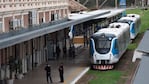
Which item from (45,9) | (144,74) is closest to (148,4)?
(45,9)

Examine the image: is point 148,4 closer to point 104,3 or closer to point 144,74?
point 104,3

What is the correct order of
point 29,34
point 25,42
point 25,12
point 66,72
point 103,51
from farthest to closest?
point 25,12
point 103,51
point 66,72
point 25,42
point 29,34

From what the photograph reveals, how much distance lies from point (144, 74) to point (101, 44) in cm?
2095

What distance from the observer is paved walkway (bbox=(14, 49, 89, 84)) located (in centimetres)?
2067

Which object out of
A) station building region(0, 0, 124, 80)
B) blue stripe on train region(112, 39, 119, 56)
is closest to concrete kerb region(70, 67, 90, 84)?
blue stripe on train region(112, 39, 119, 56)

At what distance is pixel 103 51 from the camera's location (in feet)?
80.9

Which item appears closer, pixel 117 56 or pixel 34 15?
pixel 117 56

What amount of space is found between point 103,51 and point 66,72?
2805 mm

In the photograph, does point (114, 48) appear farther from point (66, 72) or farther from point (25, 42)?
point (25, 42)

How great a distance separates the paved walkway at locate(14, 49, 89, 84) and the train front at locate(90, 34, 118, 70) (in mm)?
897

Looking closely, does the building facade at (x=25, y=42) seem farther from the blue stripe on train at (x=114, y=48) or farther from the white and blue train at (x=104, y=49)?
the blue stripe on train at (x=114, y=48)

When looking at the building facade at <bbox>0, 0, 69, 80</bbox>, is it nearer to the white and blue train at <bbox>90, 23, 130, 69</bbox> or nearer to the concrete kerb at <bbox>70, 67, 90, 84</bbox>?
the concrete kerb at <bbox>70, 67, 90, 84</bbox>

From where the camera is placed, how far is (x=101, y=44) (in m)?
24.9

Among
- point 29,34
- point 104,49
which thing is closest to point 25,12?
point 104,49
